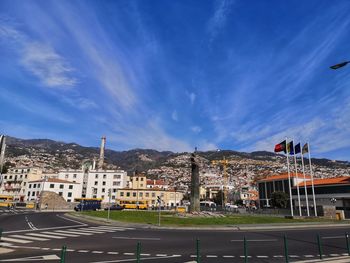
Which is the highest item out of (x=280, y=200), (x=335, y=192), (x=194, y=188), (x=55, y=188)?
(x=55, y=188)

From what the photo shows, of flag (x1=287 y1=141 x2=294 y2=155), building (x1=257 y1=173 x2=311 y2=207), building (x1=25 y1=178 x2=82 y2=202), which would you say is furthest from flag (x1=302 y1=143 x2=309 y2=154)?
building (x1=25 y1=178 x2=82 y2=202)

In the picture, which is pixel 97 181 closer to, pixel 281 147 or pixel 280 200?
pixel 280 200

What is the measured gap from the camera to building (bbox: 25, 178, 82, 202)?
11231 centimetres

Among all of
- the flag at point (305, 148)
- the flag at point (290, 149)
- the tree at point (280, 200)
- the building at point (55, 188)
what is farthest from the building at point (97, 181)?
the flag at point (305, 148)

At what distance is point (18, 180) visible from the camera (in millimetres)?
132875

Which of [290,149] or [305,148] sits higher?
[305,148]

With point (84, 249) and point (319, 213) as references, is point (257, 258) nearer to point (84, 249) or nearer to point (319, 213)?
point (84, 249)

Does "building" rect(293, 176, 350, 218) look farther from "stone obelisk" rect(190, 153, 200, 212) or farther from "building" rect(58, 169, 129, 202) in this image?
"building" rect(58, 169, 129, 202)

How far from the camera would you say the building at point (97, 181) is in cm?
12731

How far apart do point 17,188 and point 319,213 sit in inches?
4679

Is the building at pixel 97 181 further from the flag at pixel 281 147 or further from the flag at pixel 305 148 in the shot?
the flag at pixel 305 148

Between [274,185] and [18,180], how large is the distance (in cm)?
10865

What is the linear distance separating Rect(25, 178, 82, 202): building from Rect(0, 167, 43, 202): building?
8855mm

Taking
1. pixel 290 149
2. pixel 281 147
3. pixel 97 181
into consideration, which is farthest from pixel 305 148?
pixel 97 181
